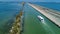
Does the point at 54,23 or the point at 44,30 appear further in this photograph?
the point at 54,23

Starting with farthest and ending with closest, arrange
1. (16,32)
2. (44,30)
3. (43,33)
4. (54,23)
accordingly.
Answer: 1. (54,23)
2. (44,30)
3. (43,33)
4. (16,32)

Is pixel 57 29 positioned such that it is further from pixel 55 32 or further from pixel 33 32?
pixel 33 32

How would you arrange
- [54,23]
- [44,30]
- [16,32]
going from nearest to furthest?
[16,32] < [44,30] < [54,23]

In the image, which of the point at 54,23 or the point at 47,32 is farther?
the point at 54,23

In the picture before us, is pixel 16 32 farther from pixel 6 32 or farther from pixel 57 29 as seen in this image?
pixel 57 29

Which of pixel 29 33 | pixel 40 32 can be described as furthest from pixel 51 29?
pixel 29 33

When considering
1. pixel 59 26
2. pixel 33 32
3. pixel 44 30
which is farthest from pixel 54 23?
pixel 33 32

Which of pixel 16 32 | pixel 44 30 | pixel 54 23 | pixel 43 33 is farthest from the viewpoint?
pixel 54 23
